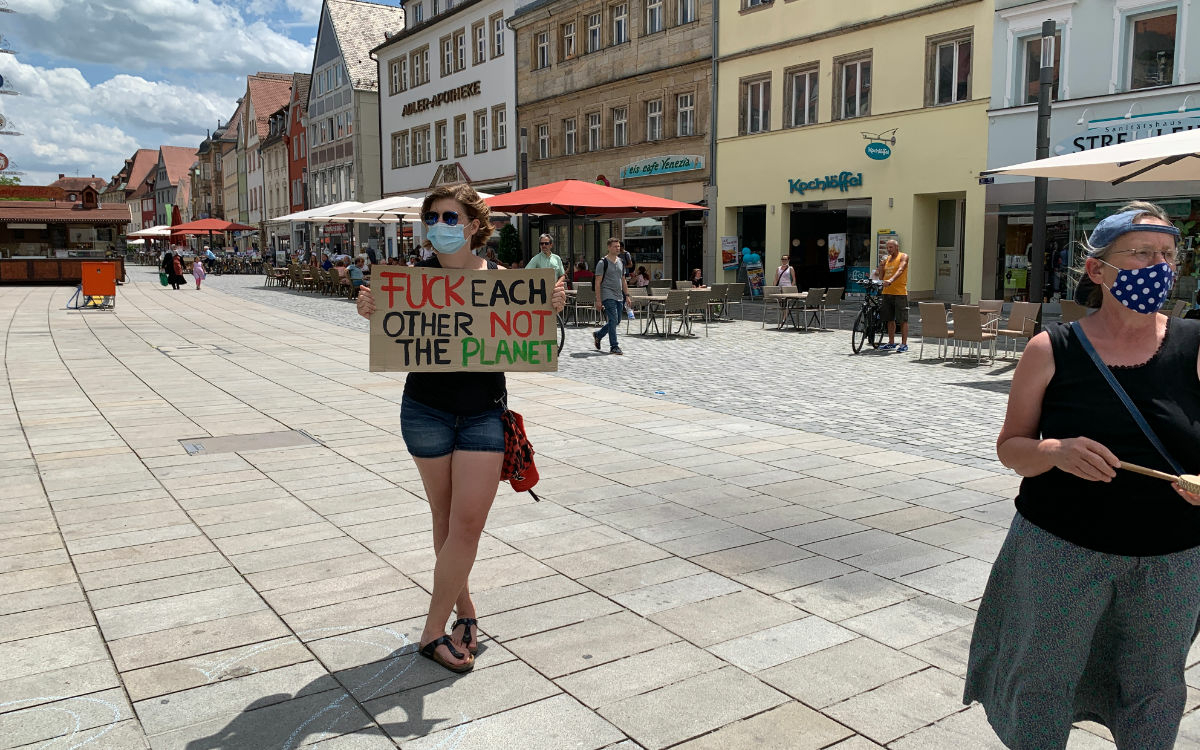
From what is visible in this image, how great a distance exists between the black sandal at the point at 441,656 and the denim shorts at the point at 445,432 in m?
0.72

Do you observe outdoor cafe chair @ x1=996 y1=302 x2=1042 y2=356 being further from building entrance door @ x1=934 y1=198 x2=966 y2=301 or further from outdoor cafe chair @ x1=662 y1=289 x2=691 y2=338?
building entrance door @ x1=934 y1=198 x2=966 y2=301

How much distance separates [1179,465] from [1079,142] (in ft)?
63.9

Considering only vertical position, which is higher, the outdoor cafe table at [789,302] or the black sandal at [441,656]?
the outdoor cafe table at [789,302]

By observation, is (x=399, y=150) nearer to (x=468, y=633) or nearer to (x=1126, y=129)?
(x=1126, y=129)

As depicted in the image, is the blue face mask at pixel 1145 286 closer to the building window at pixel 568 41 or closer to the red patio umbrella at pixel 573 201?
the red patio umbrella at pixel 573 201

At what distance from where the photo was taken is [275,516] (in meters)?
5.59

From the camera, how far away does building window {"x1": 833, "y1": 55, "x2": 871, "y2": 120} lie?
23.7m

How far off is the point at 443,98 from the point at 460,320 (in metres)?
42.4

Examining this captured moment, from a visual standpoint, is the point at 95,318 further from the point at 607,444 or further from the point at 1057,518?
the point at 1057,518

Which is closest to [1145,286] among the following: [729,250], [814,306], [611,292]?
[611,292]

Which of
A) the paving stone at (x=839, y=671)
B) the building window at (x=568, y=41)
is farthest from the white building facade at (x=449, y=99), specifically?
the paving stone at (x=839, y=671)

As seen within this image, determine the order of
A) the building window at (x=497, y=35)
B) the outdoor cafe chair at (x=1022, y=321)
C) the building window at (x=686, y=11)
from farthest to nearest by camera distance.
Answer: the building window at (x=497, y=35) → the building window at (x=686, y=11) → the outdoor cafe chair at (x=1022, y=321)

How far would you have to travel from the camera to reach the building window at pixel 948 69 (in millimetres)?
21391

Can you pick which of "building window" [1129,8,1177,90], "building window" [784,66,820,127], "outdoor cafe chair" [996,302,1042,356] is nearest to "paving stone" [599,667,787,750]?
"outdoor cafe chair" [996,302,1042,356]
